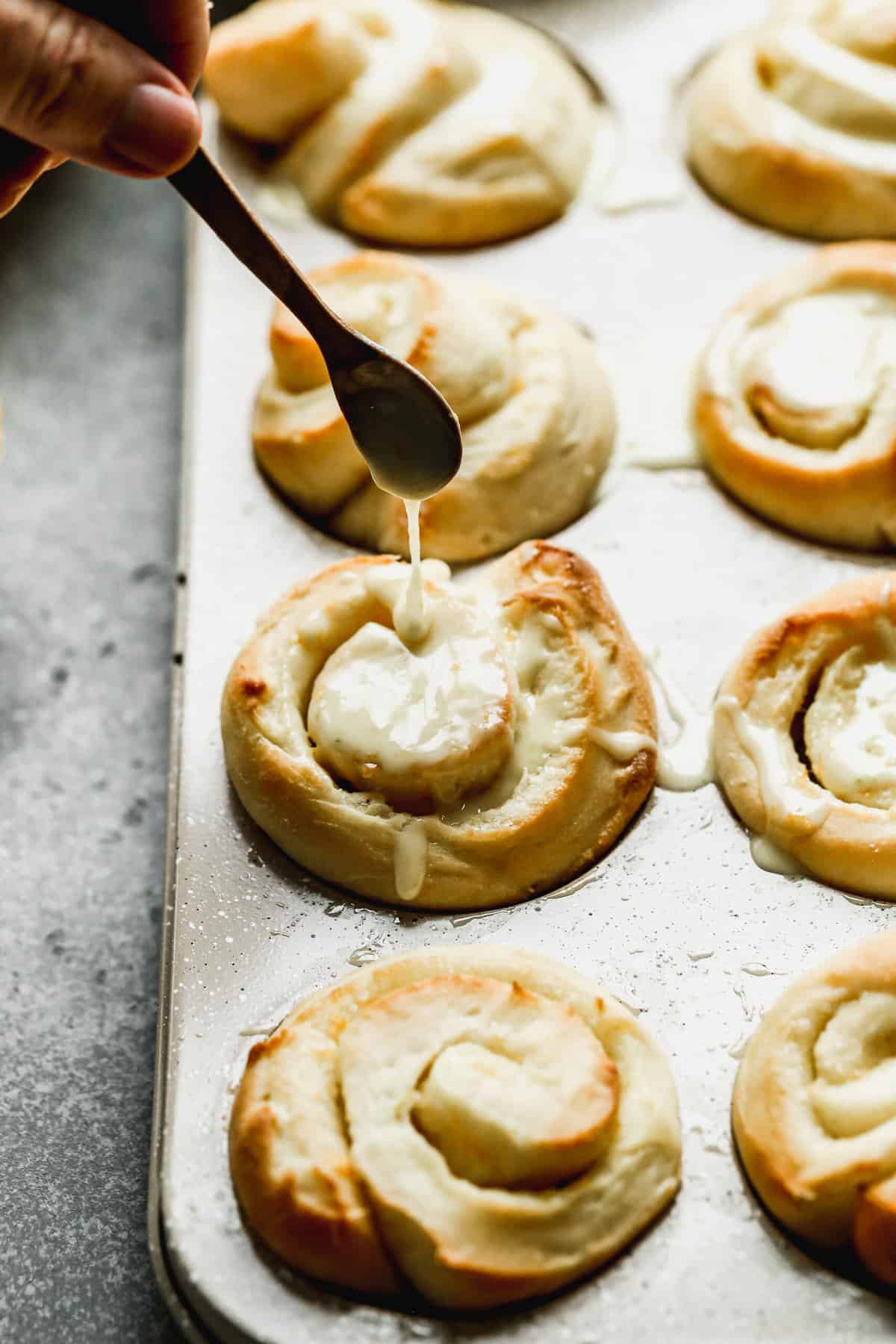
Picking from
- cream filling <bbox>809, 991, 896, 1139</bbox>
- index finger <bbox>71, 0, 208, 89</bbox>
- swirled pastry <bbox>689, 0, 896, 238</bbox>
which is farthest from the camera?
swirled pastry <bbox>689, 0, 896, 238</bbox>

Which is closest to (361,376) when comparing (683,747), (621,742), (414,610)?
(414,610)

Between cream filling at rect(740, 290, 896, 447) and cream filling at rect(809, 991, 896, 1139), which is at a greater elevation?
cream filling at rect(740, 290, 896, 447)

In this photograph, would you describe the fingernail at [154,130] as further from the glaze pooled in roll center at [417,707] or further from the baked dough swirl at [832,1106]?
the baked dough swirl at [832,1106]

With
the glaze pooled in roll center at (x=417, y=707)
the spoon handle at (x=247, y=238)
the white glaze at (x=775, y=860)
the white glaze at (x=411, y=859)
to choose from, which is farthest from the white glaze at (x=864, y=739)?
the spoon handle at (x=247, y=238)

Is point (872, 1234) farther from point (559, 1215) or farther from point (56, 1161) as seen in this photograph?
point (56, 1161)

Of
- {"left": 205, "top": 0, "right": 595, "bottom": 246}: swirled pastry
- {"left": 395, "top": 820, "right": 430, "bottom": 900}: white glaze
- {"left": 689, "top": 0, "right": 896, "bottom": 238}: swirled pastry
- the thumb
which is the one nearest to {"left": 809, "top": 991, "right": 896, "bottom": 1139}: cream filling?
{"left": 395, "top": 820, "right": 430, "bottom": 900}: white glaze

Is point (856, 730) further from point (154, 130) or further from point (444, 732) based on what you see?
point (154, 130)

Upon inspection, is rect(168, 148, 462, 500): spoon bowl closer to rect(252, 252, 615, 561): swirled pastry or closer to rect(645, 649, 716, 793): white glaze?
rect(252, 252, 615, 561): swirled pastry

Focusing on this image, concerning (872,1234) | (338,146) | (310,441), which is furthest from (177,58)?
(872,1234)
